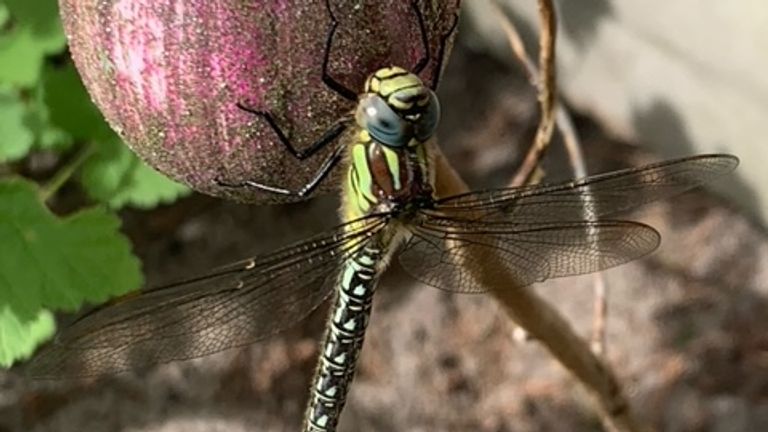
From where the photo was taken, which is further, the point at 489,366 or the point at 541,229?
the point at 489,366

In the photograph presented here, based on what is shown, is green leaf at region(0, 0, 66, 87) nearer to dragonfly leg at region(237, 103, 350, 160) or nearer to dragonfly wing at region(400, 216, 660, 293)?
dragonfly wing at region(400, 216, 660, 293)

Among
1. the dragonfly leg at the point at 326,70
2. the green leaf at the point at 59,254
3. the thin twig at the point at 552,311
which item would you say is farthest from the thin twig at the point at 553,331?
the green leaf at the point at 59,254

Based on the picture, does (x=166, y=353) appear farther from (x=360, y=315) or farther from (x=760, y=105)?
(x=760, y=105)

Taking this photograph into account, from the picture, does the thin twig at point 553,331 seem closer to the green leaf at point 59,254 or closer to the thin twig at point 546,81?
the thin twig at point 546,81

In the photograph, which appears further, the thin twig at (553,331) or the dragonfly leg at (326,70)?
the thin twig at (553,331)

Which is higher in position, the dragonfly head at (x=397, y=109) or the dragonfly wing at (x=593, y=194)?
the dragonfly wing at (x=593, y=194)

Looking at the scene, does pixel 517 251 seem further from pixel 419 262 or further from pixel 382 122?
pixel 382 122

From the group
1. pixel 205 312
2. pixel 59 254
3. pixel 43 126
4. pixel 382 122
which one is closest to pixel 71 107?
pixel 43 126
